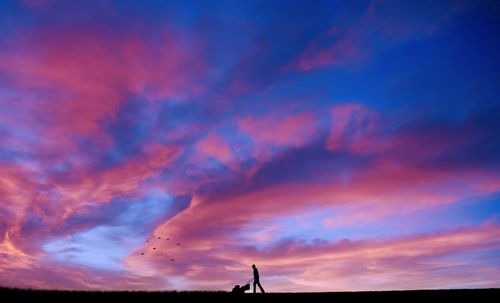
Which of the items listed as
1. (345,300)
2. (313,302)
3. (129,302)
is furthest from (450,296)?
(129,302)

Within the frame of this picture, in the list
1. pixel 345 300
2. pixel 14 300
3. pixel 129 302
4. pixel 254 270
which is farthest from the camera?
pixel 254 270

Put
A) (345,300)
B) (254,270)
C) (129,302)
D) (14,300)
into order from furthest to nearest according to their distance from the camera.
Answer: (254,270), (345,300), (129,302), (14,300)

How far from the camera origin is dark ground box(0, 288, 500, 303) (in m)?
13.8

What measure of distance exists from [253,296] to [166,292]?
10.4ft

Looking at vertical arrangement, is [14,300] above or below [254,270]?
below

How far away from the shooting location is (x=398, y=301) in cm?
1513

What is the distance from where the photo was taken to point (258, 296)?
14602 mm

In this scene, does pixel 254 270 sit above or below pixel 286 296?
above

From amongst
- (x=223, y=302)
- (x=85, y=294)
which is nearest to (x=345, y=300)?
(x=223, y=302)

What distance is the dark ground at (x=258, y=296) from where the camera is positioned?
13.8 m

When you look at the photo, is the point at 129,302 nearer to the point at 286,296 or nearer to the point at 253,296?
the point at 253,296

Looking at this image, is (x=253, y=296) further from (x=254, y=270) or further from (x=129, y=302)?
(x=254, y=270)

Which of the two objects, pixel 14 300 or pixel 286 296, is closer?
pixel 14 300

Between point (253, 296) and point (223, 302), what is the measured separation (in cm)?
106
